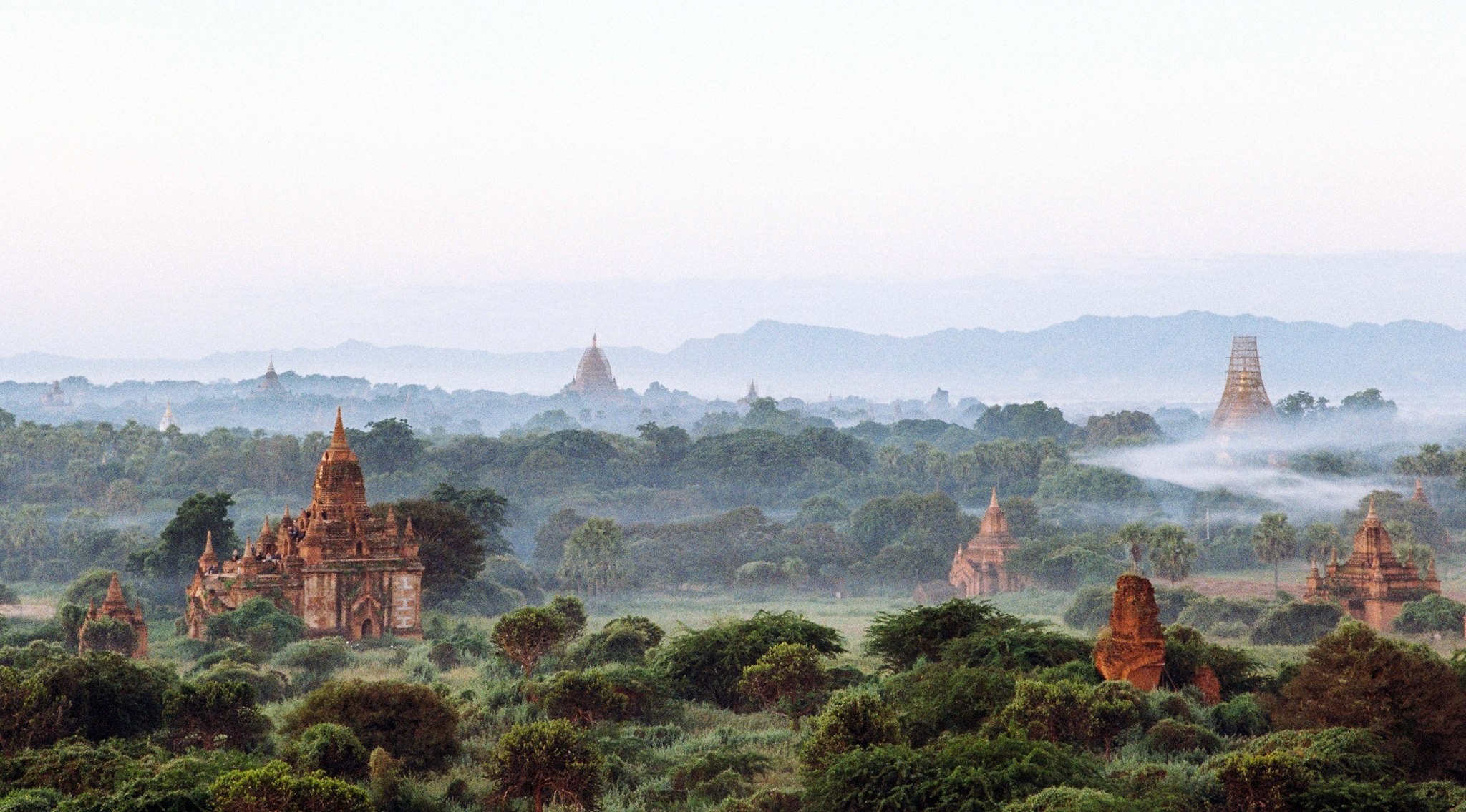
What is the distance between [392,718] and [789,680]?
9514mm

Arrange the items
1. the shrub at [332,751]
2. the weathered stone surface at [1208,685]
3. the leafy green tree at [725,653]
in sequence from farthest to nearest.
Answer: the leafy green tree at [725,653] → the weathered stone surface at [1208,685] → the shrub at [332,751]

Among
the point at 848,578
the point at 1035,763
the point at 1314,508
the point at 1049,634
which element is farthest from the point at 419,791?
the point at 1314,508

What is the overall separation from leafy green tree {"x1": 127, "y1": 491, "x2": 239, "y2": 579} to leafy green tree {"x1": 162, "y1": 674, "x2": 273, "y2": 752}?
32127 mm

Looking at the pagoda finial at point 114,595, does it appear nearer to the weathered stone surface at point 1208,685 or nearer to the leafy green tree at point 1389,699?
the weathered stone surface at point 1208,685

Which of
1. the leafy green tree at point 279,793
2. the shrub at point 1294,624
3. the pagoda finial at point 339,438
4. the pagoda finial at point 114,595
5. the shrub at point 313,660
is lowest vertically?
the shrub at point 1294,624

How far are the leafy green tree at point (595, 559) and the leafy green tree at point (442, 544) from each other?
48.4 ft

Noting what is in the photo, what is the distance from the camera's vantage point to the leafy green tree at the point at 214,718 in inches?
1547

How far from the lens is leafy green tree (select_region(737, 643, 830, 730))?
1702 inches

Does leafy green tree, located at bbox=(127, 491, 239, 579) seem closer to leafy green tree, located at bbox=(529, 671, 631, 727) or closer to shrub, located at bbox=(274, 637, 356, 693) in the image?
shrub, located at bbox=(274, 637, 356, 693)

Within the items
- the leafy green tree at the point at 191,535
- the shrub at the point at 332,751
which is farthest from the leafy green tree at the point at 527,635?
the leafy green tree at the point at 191,535

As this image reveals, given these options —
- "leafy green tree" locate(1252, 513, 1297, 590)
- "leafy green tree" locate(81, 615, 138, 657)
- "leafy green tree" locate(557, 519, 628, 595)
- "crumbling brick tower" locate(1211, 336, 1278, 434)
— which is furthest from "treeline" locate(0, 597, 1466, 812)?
"crumbling brick tower" locate(1211, 336, 1278, 434)

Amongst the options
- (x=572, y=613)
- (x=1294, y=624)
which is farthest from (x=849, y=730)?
(x=1294, y=624)

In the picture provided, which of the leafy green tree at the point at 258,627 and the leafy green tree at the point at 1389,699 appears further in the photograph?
the leafy green tree at the point at 258,627

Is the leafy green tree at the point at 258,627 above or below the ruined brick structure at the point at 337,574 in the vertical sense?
below
